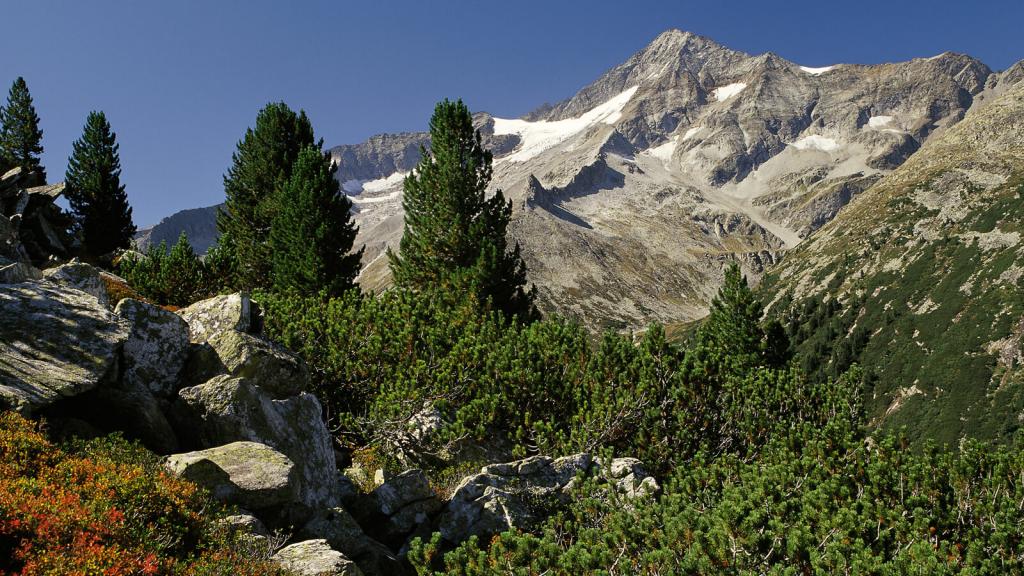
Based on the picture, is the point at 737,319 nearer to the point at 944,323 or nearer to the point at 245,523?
the point at 245,523

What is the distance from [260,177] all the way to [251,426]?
37139 mm

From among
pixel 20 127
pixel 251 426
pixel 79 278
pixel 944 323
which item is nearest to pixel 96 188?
pixel 20 127

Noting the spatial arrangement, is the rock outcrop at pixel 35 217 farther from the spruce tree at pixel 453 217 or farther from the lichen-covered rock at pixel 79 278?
the spruce tree at pixel 453 217

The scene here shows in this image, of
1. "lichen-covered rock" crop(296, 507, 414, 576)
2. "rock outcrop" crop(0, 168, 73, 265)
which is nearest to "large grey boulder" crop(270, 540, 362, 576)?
"lichen-covered rock" crop(296, 507, 414, 576)

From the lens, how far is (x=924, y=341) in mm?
145375

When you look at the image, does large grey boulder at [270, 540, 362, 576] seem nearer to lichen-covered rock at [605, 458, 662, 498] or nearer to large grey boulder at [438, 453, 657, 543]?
large grey boulder at [438, 453, 657, 543]

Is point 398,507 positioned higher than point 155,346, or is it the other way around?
point 155,346

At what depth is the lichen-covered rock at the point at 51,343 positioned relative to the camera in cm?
886

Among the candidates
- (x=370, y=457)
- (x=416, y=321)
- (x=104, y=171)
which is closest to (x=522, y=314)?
(x=416, y=321)

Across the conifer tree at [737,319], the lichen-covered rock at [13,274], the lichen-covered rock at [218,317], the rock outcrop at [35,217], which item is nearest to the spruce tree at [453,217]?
the lichen-covered rock at [218,317]

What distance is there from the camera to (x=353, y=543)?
10.0 metres

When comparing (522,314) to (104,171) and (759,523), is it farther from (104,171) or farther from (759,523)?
(104,171)

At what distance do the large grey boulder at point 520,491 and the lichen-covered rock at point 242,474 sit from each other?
338 centimetres

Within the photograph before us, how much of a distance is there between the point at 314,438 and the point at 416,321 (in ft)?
28.7
